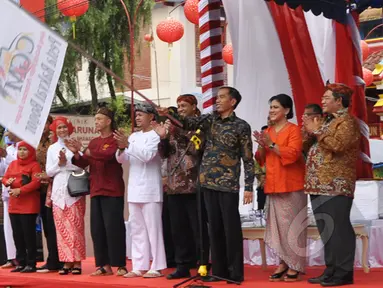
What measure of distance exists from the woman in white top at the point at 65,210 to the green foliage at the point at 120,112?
12.6m

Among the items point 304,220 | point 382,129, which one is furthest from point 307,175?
point 382,129

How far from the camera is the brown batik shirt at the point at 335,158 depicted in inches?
265

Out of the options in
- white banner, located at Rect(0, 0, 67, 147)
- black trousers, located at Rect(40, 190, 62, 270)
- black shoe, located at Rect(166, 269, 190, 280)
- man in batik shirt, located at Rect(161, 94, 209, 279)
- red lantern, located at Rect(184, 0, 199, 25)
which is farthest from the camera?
red lantern, located at Rect(184, 0, 199, 25)

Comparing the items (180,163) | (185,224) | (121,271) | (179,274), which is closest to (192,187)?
(180,163)

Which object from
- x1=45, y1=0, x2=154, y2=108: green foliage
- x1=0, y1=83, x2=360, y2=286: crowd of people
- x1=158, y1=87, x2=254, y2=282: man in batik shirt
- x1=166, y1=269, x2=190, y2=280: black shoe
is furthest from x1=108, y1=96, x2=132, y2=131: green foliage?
x1=158, y1=87, x2=254, y2=282: man in batik shirt

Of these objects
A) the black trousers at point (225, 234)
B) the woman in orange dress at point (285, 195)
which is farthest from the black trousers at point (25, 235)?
the woman in orange dress at point (285, 195)

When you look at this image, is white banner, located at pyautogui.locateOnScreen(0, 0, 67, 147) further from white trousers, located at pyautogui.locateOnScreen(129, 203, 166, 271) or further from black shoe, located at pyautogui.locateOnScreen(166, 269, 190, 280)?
black shoe, located at pyautogui.locateOnScreen(166, 269, 190, 280)

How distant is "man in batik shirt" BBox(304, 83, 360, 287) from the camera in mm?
6793

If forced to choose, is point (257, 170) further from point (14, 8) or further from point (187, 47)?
point (187, 47)

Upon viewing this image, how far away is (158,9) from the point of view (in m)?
23.0

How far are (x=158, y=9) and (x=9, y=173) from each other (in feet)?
48.0

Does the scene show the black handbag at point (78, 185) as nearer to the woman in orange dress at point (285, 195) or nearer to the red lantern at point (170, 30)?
the woman in orange dress at point (285, 195)

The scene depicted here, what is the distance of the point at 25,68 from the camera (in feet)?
21.3

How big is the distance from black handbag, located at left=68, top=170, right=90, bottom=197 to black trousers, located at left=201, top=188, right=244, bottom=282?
4.56 feet
